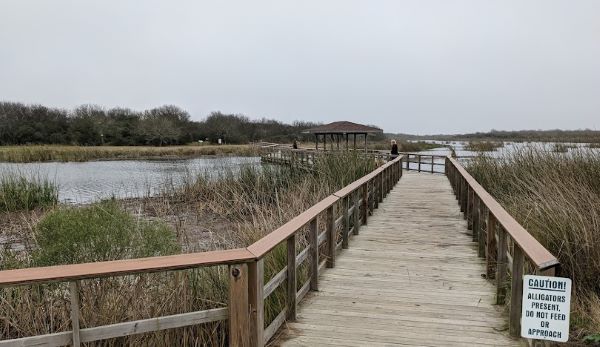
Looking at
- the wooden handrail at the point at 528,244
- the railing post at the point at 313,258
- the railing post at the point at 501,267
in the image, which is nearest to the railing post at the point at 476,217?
the wooden handrail at the point at 528,244

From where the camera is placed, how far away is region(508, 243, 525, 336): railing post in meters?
3.24

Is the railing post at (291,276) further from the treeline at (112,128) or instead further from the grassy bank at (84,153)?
the treeline at (112,128)

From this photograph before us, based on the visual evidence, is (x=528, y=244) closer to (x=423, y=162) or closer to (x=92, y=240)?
(x=92, y=240)

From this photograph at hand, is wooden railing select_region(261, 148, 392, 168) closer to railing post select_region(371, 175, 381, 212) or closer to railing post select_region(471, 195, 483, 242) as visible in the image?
railing post select_region(371, 175, 381, 212)

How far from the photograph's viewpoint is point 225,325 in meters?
3.49

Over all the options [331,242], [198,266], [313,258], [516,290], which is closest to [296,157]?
[331,242]

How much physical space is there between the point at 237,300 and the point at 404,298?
2.18 metres

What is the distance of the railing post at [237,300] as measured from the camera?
266 centimetres

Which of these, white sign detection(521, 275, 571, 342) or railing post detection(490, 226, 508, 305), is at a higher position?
white sign detection(521, 275, 571, 342)

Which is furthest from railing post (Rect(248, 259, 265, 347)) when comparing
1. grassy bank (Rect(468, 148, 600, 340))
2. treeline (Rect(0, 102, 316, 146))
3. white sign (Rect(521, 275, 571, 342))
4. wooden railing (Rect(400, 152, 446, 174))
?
treeline (Rect(0, 102, 316, 146))

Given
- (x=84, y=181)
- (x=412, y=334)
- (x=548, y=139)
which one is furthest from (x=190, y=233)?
(x=84, y=181)

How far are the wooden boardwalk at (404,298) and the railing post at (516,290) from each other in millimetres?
106

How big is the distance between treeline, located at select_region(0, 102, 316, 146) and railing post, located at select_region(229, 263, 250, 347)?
5706 cm

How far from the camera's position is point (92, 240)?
511 cm
